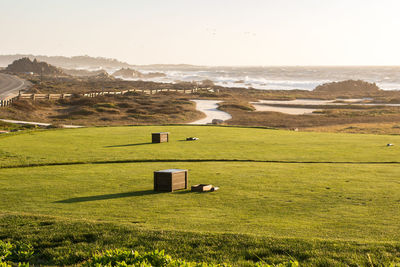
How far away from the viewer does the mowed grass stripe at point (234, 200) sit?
9531 mm

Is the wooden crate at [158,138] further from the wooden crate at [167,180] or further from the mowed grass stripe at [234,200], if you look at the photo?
the wooden crate at [167,180]

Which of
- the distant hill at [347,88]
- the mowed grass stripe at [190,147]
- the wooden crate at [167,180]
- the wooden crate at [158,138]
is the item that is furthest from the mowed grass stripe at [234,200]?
the distant hill at [347,88]

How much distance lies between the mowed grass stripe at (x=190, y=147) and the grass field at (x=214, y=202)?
3.8 inches

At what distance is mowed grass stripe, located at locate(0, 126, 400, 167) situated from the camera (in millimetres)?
20141

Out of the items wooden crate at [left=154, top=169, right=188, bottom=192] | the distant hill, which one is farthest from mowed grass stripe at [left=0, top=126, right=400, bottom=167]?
the distant hill

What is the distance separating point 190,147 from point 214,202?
11.7 meters

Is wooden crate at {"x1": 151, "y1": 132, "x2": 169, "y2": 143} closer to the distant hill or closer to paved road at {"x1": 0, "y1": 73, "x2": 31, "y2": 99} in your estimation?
paved road at {"x1": 0, "y1": 73, "x2": 31, "y2": 99}

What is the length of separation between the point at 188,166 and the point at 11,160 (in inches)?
290

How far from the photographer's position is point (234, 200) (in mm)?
11969

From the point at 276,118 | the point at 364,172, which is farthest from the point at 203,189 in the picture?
the point at 276,118

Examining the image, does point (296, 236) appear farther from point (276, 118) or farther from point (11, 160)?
point (276, 118)

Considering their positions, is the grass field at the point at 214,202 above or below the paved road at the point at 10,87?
above

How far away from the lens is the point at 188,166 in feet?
59.2

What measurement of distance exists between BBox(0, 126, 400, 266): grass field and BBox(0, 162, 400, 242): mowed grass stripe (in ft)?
0.09
